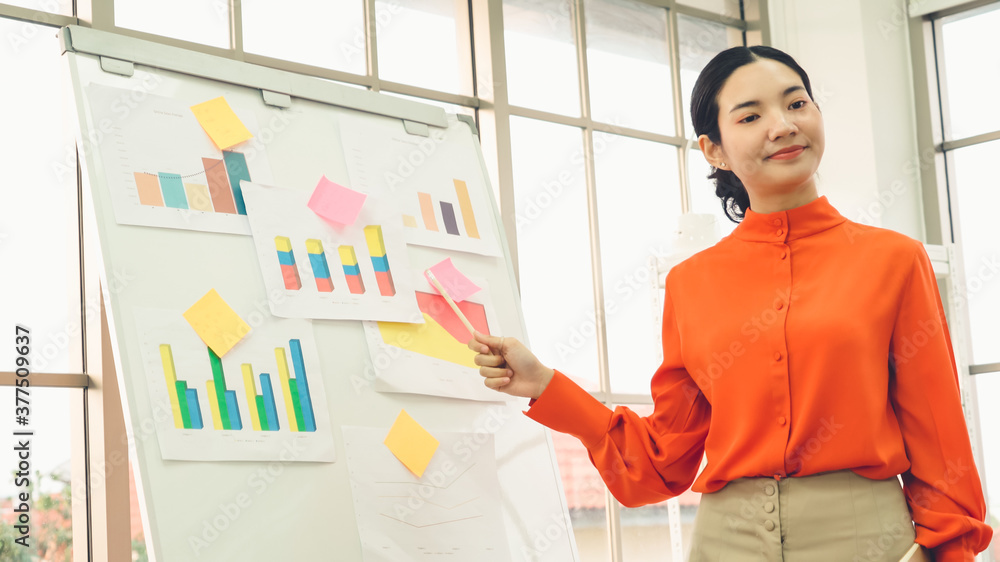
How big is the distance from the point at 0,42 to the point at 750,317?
1.75m

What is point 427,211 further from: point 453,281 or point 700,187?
point 700,187

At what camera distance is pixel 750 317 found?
1323mm

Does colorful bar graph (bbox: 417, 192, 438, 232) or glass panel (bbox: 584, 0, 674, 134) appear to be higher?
glass panel (bbox: 584, 0, 674, 134)

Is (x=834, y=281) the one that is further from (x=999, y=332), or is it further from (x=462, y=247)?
(x=999, y=332)

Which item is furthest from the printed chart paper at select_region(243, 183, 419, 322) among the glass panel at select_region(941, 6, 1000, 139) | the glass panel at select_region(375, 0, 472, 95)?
the glass panel at select_region(941, 6, 1000, 139)

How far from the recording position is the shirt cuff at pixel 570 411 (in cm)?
149

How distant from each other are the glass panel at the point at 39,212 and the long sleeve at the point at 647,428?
47.0 inches

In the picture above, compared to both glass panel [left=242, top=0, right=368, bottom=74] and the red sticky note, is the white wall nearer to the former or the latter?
glass panel [left=242, top=0, right=368, bottom=74]

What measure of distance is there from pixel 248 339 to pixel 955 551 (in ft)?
3.42

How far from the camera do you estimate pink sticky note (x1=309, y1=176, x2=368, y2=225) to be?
162cm

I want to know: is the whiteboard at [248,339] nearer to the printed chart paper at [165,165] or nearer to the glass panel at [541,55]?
the printed chart paper at [165,165]

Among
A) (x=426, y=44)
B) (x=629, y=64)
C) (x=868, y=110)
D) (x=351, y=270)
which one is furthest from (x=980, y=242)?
(x=351, y=270)

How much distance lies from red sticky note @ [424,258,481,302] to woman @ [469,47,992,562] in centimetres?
29

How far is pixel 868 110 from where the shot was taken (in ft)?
10.7
